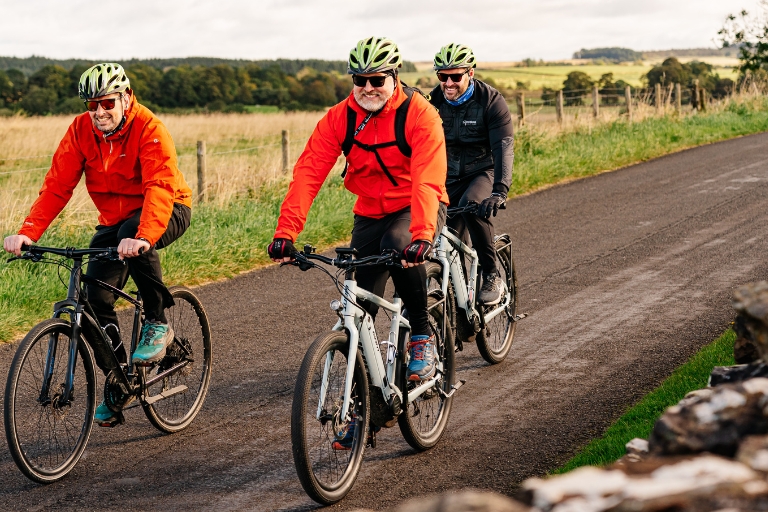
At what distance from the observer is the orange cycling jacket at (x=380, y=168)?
525cm

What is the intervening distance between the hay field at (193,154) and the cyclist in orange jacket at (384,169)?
7.12 metres

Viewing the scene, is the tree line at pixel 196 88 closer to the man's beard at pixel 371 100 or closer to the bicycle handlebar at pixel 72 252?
the bicycle handlebar at pixel 72 252

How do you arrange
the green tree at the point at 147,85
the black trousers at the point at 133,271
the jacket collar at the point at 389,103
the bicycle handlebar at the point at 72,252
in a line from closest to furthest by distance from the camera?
the bicycle handlebar at the point at 72,252, the jacket collar at the point at 389,103, the black trousers at the point at 133,271, the green tree at the point at 147,85

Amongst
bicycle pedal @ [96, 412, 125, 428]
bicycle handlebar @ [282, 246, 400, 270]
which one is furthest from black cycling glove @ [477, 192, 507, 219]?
bicycle pedal @ [96, 412, 125, 428]

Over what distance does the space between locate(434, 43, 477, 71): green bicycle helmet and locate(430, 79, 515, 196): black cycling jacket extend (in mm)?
288

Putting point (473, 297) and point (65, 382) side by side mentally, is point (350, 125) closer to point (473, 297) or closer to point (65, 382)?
point (65, 382)

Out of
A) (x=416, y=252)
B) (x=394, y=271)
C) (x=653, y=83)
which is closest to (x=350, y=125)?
(x=394, y=271)

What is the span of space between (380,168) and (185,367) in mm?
1939

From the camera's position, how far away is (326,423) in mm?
→ 5039

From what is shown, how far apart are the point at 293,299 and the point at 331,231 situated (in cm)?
336

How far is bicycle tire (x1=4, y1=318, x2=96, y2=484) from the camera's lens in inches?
205

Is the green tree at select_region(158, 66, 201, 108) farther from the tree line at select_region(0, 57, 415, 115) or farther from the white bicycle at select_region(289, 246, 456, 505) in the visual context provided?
the white bicycle at select_region(289, 246, 456, 505)

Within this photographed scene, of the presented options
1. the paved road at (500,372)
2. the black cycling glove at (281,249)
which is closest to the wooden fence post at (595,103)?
the paved road at (500,372)

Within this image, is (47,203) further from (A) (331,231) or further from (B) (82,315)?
(A) (331,231)
